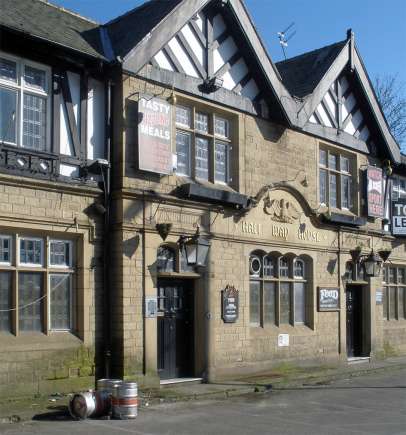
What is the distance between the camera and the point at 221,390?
1402cm

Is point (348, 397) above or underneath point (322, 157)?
underneath

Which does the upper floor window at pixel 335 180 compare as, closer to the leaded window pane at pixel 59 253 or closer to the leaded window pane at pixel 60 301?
the leaded window pane at pixel 59 253

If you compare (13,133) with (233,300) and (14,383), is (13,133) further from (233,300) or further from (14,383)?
(233,300)

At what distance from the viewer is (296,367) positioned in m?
17.8

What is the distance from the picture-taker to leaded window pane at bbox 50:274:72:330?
510 inches

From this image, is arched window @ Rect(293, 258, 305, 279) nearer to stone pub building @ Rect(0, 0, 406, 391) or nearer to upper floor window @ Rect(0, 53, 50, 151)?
stone pub building @ Rect(0, 0, 406, 391)

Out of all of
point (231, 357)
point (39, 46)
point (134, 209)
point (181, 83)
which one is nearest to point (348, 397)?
point (231, 357)

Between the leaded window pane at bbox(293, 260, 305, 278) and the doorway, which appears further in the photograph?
the doorway

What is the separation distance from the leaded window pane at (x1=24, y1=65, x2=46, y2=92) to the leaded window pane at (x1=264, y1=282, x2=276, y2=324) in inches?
304

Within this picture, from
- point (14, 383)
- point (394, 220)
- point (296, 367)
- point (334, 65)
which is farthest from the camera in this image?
point (394, 220)

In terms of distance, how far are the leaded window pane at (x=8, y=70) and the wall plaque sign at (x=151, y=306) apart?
4.94m

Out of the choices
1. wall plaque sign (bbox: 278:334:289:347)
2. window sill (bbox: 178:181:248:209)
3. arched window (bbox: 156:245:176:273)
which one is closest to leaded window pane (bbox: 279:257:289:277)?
wall plaque sign (bbox: 278:334:289:347)

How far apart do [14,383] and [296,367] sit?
8076mm

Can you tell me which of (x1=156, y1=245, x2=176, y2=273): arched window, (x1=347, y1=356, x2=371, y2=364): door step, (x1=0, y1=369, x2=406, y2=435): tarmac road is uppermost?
(x1=156, y1=245, x2=176, y2=273): arched window
